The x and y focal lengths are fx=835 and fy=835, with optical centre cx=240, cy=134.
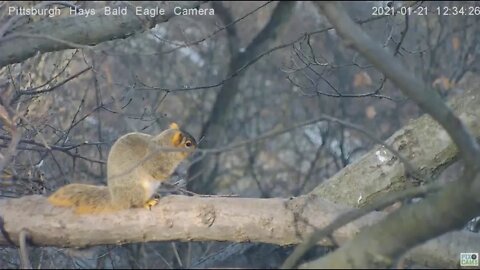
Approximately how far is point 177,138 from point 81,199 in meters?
0.83

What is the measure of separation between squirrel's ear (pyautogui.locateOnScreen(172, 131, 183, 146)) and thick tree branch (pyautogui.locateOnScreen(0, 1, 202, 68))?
0.55m

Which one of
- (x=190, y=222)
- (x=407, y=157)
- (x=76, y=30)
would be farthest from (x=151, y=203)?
(x=407, y=157)

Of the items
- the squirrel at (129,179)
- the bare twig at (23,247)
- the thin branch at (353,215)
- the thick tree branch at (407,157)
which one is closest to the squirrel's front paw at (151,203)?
the squirrel at (129,179)

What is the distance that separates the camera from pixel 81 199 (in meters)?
3.47

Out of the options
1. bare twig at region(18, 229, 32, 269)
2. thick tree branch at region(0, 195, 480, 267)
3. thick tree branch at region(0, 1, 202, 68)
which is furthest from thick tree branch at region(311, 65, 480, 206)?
bare twig at region(18, 229, 32, 269)

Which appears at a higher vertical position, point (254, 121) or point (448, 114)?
point (254, 121)

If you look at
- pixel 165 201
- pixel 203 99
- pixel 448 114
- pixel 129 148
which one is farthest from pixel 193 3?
pixel 203 99

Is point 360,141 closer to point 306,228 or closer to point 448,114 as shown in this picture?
point 306,228

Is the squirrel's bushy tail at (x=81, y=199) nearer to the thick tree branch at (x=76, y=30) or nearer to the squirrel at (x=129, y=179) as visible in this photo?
the squirrel at (x=129, y=179)

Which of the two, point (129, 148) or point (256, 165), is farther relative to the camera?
point (256, 165)

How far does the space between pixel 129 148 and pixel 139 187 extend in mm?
228

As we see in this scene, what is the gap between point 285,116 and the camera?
1170 cm

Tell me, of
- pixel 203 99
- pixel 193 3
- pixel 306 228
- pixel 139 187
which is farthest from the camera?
pixel 203 99
